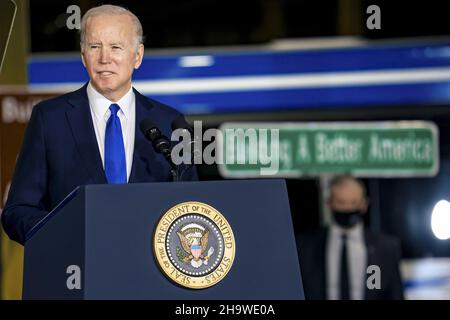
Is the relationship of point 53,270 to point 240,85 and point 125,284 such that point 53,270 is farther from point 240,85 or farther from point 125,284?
point 240,85

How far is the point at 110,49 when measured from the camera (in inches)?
157

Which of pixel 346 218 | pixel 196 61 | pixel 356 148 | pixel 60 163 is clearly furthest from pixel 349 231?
pixel 60 163

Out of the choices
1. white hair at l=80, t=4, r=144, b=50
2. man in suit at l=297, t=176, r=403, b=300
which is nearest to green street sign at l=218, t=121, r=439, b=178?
man in suit at l=297, t=176, r=403, b=300

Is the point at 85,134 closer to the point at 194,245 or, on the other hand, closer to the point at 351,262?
the point at 194,245

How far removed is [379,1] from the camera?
9.23 metres

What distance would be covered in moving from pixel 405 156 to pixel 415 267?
0.91 m

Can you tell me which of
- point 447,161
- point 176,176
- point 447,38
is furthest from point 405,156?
point 176,176

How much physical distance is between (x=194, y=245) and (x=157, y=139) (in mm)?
396

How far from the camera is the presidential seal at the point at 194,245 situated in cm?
355

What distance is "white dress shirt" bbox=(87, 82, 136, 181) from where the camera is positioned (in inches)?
159

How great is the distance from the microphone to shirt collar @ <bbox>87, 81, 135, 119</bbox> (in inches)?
11.6

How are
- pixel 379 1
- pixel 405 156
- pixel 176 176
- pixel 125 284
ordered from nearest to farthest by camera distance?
pixel 125 284, pixel 176 176, pixel 379 1, pixel 405 156

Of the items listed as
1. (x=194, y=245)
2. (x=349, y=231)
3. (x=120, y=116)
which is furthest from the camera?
(x=349, y=231)

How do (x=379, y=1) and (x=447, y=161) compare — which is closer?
(x=379, y=1)
